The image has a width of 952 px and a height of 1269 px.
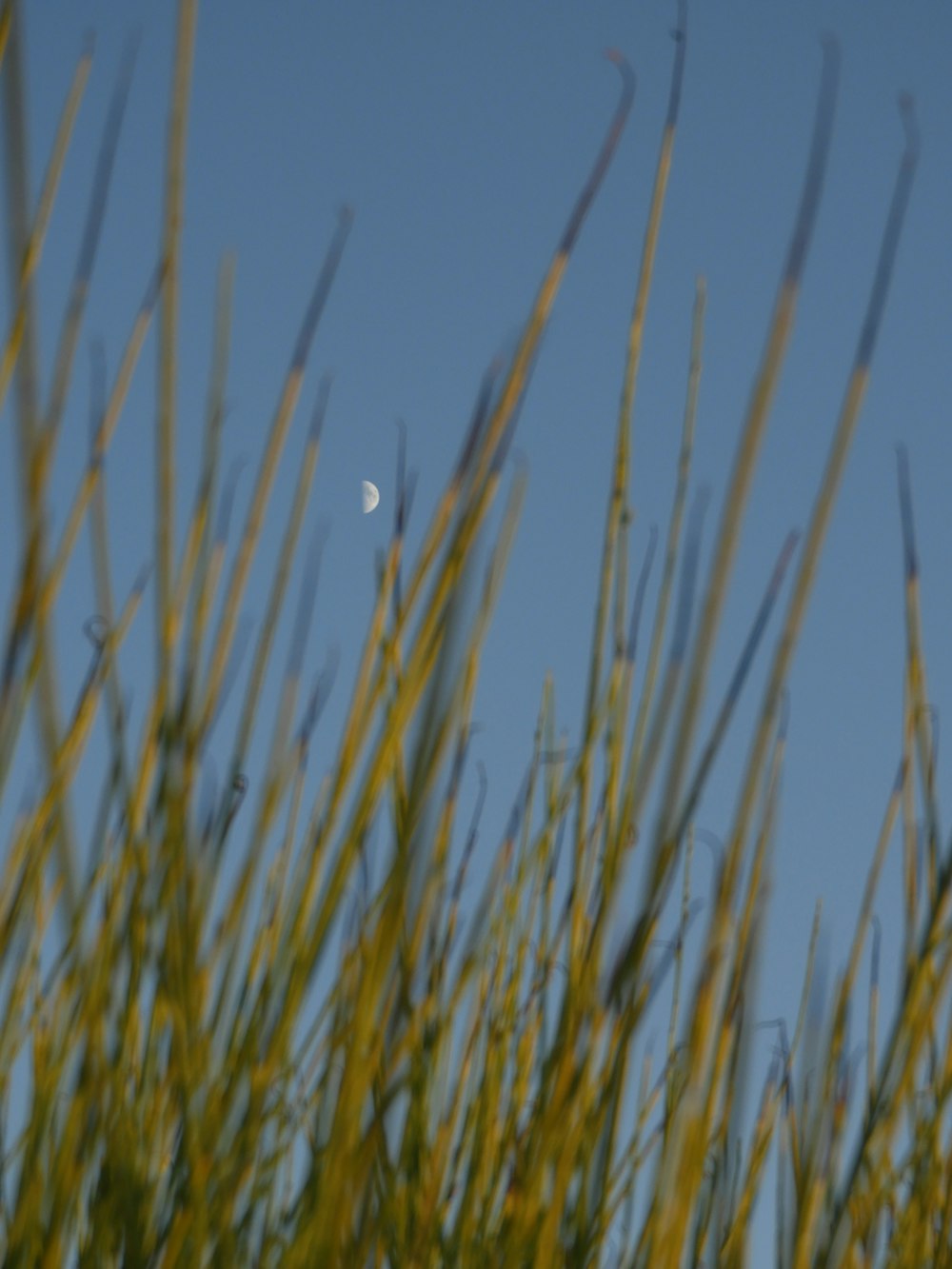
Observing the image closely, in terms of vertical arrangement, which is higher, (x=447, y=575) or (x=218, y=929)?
(x=447, y=575)

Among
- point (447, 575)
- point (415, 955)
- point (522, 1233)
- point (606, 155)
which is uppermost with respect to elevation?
point (606, 155)

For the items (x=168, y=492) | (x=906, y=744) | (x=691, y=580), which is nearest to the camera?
(x=168, y=492)

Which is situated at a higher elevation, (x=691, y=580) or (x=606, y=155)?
(x=606, y=155)

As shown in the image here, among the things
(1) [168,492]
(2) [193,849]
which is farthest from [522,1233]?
(1) [168,492]

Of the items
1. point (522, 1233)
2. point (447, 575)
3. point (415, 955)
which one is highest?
point (447, 575)

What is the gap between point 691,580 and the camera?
688mm

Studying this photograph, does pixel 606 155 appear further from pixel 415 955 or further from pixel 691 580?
pixel 415 955

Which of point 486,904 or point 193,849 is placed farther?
point 486,904

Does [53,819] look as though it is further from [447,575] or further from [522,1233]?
[522,1233]

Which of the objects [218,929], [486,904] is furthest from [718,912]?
[218,929]

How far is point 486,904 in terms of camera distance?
74 centimetres

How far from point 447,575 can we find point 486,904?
0.68 ft

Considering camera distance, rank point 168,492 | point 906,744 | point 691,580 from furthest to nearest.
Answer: point 906,744
point 691,580
point 168,492

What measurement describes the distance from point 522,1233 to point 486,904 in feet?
0.50
